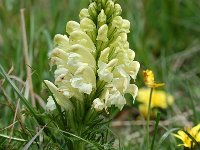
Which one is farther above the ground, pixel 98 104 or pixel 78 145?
pixel 98 104

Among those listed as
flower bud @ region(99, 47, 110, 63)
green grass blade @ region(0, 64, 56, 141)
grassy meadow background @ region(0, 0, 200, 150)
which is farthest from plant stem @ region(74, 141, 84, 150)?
grassy meadow background @ region(0, 0, 200, 150)

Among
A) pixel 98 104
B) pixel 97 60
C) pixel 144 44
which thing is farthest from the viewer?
pixel 144 44

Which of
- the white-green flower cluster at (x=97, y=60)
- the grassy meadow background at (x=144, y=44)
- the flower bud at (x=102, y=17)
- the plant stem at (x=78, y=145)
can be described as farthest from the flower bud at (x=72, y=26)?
the grassy meadow background at (x=144, y=44)

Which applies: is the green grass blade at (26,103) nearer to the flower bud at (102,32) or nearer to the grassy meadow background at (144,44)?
the flower bud at (102,32)

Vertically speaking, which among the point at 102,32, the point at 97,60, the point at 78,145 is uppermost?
the point at 102,32

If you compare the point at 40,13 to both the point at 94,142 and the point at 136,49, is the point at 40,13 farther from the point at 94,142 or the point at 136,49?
the point at 94,142

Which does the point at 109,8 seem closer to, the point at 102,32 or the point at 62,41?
the point at 102,32

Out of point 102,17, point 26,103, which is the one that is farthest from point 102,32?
point 26,103

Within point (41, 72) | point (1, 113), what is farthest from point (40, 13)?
point (1, 113)

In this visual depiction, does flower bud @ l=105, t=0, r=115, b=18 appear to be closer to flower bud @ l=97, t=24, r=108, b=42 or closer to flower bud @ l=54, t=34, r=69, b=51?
flower bud @ l=97, t=24, r=108, b=42
